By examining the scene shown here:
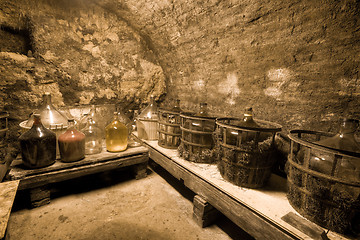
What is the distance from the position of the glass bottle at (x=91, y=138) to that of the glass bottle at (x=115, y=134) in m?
0.12

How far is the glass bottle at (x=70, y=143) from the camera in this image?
6.38 feet

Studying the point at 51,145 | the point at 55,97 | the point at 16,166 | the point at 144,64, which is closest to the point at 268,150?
the point at 51,145

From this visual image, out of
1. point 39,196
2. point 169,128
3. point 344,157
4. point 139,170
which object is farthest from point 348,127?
point 39,196

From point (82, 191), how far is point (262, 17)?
9.78 feet

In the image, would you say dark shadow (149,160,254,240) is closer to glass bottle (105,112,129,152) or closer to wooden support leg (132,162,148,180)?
wooden support leg (132,162,148,180)

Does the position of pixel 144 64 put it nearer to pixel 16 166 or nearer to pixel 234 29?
pixel 234 29

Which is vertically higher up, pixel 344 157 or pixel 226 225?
pixel 344 157

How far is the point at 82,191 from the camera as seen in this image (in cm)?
226

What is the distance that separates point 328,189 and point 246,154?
0.55 meters

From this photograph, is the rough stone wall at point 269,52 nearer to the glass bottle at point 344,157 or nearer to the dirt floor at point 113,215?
the glass bottle at point 344,157

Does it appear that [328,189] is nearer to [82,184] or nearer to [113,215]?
[113,215]

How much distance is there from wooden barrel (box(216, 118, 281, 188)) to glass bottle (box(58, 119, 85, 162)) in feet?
5.17

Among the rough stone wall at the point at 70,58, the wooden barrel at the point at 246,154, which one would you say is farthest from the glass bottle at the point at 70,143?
the wooden barrel at the point at 246,154

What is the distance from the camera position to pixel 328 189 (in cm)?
109
